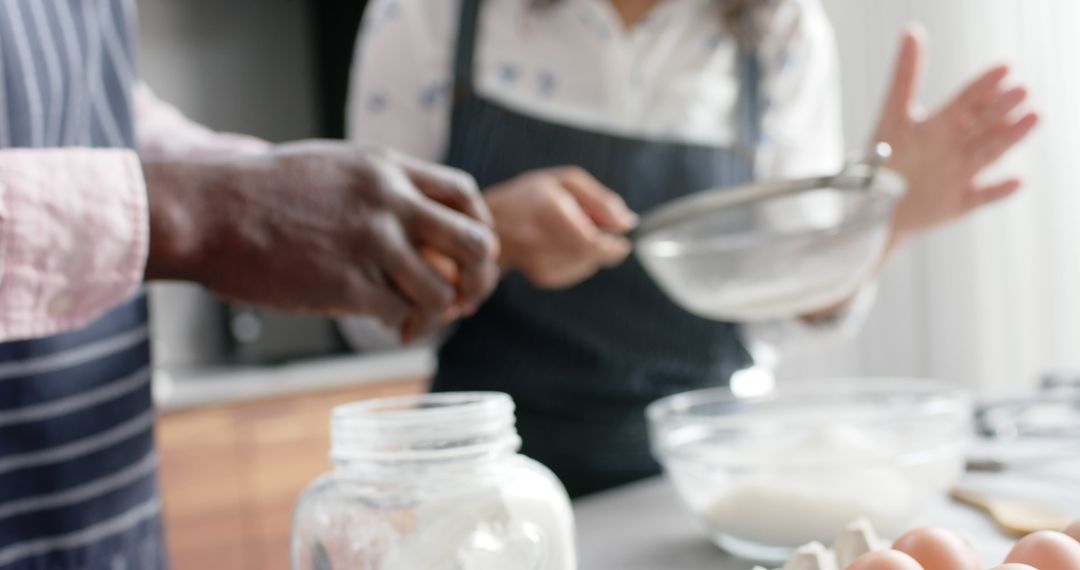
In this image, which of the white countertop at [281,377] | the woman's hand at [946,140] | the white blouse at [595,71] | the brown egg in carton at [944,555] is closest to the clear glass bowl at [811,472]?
the brown egg in carton at [944,555]

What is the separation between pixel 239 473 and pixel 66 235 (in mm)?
1436

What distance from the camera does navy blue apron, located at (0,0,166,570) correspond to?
23.5 inches

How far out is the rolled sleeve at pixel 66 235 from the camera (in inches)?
17.8

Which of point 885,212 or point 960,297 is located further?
point 960,297

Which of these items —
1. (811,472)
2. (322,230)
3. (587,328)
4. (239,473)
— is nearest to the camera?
(322,230)

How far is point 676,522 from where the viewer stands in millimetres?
755

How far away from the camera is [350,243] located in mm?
548

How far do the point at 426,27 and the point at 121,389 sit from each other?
572 mm

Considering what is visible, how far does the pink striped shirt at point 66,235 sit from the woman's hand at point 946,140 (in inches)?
30.6

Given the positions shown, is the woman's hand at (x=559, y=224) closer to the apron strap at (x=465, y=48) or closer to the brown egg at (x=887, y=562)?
the apron strap at (x=465, y=48)

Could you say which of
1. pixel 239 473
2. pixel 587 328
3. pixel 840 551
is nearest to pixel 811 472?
pixel 840 551

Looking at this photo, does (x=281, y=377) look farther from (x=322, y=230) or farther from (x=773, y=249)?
(x=322, y=230)

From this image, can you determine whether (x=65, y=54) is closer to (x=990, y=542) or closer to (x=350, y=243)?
(x=350, y=243)

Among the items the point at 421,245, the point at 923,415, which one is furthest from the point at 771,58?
the point at 421,245
